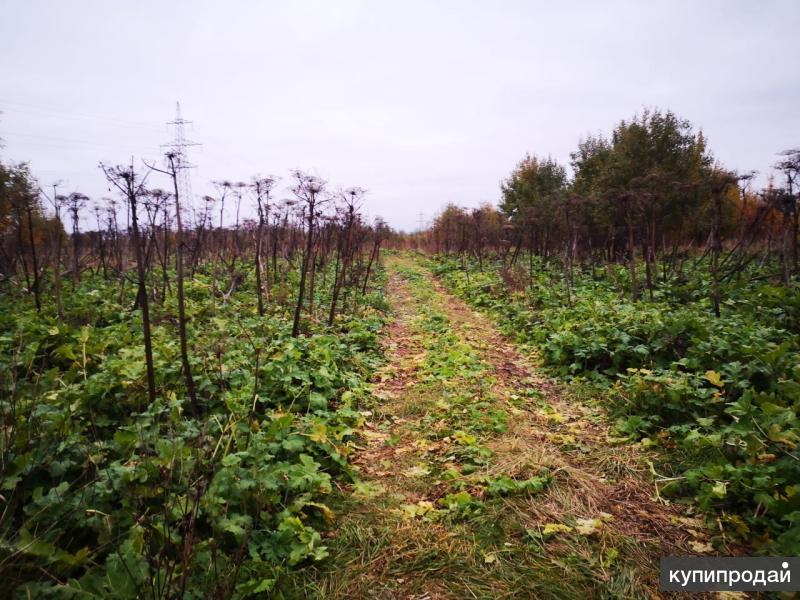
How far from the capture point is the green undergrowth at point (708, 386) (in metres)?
2.54

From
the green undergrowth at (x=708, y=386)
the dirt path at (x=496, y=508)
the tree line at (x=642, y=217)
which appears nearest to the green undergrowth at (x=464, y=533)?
the dirt path at (x=496, y=508)

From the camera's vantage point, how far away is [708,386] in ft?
13.0

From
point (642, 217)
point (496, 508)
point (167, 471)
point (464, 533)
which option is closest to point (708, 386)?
point (496, 508)

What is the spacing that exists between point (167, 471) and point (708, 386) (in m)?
4.71

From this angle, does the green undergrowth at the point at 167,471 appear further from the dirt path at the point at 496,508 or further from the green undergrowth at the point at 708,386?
the green undergrowth at the point at 708,386

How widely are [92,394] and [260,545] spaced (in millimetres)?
2319

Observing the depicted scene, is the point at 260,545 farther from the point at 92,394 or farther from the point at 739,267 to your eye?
the point at 739,267

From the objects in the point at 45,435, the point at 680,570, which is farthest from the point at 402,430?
the point at 45,435

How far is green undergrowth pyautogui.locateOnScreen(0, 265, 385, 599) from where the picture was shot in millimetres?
1846

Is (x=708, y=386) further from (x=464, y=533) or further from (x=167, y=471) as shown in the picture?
(x=167, y=471)

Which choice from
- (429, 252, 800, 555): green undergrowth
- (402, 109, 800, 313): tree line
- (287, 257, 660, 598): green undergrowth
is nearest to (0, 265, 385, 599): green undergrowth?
(287, 257, 660, 598): green undergrowth

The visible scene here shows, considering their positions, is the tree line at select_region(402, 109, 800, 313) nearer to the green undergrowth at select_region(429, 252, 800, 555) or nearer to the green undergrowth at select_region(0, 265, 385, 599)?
the green undergrowth at select_region(429, 252, 800, 555)

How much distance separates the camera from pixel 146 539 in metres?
1.96

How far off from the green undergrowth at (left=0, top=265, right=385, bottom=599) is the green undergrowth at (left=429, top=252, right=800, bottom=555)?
2575 millimetres
